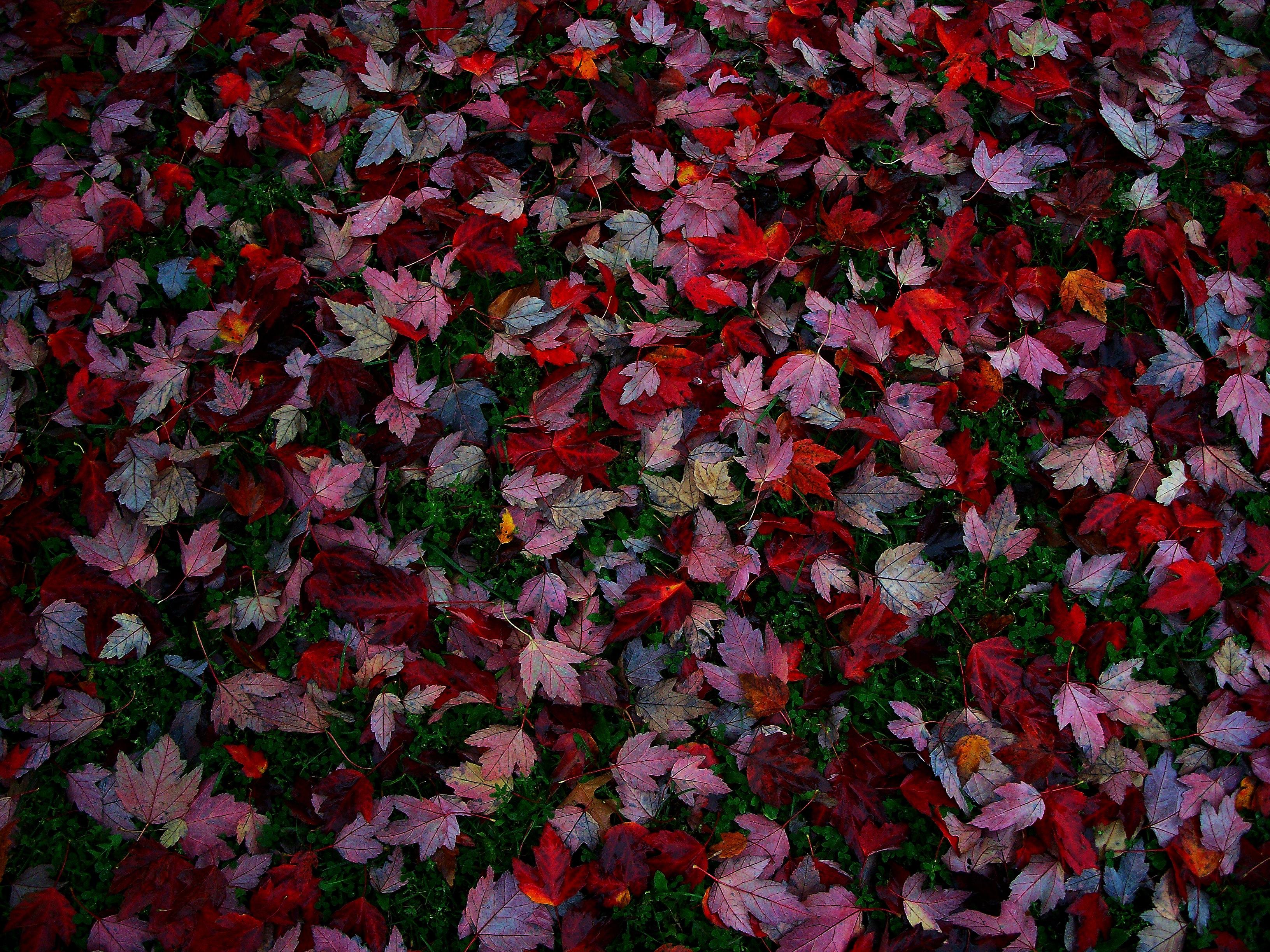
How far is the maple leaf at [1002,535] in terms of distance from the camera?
6.96 feet

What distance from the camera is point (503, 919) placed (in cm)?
183

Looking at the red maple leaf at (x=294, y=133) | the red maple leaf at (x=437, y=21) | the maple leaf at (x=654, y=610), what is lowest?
the maple leaf at (x=654, y=610)

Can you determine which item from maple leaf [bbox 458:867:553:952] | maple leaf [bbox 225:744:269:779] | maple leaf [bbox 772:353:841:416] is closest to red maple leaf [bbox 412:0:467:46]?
maple leaf [bbox 772:353:841:416]

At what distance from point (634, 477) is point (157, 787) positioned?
139 centimetres

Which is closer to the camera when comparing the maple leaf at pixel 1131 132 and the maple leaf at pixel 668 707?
the maple leaf at pixel 668 707

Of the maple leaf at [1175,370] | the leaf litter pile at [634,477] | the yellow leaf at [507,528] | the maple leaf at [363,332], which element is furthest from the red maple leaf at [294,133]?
the maple leaf at [1175,370]

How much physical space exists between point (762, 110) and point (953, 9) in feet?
2.52

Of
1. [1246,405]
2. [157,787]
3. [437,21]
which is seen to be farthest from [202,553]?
[1246,405]

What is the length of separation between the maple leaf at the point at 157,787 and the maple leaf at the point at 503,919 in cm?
73

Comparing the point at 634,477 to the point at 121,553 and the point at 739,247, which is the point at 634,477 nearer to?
the point at 739,247

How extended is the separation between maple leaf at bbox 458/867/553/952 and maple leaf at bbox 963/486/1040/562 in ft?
4.61

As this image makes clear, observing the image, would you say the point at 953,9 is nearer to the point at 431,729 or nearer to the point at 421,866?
the point at 431,729

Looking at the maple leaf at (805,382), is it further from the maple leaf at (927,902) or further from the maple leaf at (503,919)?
Result: the maple leaf at (503,919)

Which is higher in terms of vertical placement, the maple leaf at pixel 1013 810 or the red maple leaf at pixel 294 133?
the red maple leaf at pixel 294 133
